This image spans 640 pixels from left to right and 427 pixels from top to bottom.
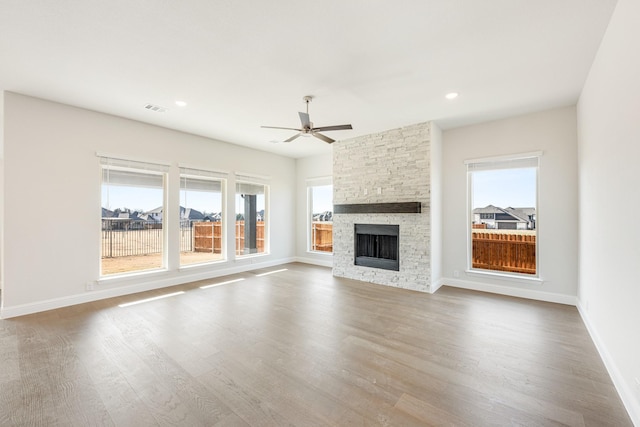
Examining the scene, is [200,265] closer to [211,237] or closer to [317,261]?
[211,237]

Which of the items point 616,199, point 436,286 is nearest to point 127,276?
point 436,286

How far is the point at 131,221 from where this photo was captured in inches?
191

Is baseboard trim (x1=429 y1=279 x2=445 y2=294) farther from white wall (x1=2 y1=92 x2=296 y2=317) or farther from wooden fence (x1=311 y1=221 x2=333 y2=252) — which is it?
white wall (x1=2 y1=92 x2=296 y2=317)

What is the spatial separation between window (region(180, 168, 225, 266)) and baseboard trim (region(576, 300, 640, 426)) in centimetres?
604

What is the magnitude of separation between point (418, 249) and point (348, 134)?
103 inches

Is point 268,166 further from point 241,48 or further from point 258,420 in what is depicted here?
point 258,420

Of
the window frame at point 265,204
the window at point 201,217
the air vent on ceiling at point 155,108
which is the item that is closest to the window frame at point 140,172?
the window at point 201,217

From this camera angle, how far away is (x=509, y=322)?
3.45 metres

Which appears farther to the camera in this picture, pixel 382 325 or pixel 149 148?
pixel 149 148

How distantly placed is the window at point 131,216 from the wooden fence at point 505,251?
5958 millimetres

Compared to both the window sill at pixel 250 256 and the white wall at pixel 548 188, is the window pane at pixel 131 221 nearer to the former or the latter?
the window sill at pixel 250 256

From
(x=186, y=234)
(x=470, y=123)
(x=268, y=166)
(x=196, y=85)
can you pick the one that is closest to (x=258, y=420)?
(x=196, y=85)

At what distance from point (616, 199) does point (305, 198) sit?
6.07 meters

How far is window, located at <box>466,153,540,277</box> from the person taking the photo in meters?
4.54
